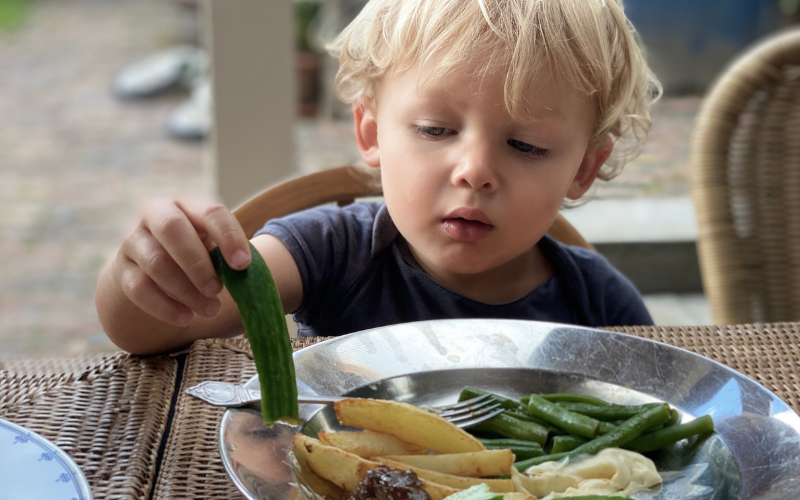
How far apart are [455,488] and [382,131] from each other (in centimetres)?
63

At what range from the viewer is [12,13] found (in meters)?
6.21

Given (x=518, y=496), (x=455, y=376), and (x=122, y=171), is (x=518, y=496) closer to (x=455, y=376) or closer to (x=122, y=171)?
(x=455, y=376)

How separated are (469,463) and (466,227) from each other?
44cm

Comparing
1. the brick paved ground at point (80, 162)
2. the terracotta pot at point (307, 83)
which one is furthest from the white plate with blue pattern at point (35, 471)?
the terracotta pot at point (307, 83)

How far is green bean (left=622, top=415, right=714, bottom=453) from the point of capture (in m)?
0.79

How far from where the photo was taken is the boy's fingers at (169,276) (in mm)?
755

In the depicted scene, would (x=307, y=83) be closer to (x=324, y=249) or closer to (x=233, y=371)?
(x=324, y=249)

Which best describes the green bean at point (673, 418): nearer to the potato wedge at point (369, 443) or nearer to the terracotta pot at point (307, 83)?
the potato wedge at point (369, 443)

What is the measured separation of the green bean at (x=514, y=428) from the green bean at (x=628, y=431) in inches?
1.4

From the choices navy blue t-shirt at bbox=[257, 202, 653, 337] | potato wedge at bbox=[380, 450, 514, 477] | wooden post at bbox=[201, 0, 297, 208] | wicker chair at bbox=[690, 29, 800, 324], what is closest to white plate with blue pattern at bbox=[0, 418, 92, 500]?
potato wedge at bbox=[380, 450, 514, 477]

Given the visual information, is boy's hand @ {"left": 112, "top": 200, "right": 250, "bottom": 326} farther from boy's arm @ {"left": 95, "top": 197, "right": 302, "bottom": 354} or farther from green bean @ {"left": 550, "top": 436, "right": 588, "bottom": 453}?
green bean @ {"left": 550, "top": 436, "right": 588, "bottom": 453}

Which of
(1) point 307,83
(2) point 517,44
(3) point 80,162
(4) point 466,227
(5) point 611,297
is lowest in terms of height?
(3) point 80,162

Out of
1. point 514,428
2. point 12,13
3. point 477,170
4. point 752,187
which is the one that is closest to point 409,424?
point 514,428

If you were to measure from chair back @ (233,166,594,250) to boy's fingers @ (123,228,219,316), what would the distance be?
55 cm
